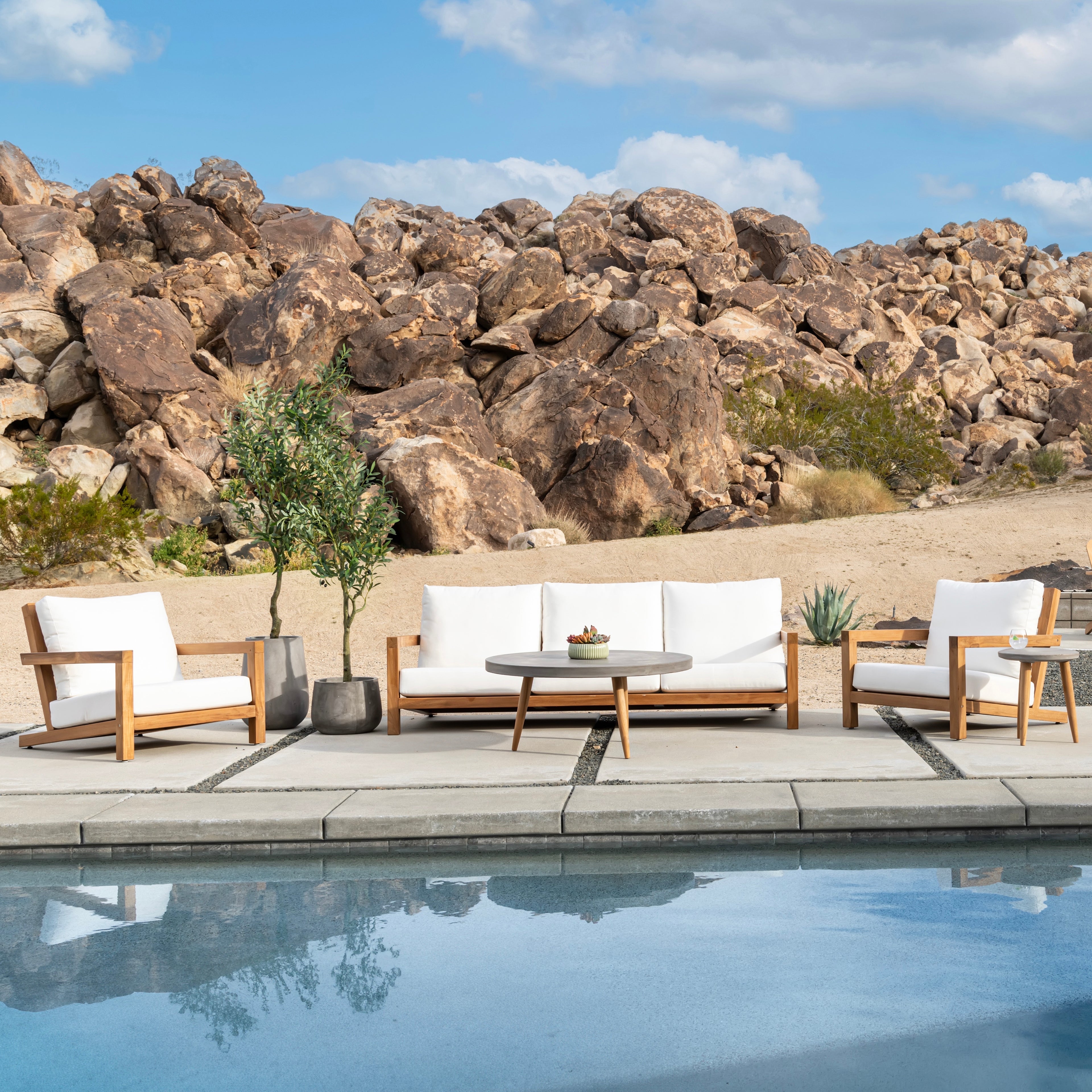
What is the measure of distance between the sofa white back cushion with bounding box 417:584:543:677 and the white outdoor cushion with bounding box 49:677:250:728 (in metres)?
1.43

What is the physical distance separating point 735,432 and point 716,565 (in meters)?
12.0

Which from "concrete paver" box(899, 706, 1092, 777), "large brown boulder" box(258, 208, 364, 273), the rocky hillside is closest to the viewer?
"concrete paver" box(899, 706, 1092, 777)

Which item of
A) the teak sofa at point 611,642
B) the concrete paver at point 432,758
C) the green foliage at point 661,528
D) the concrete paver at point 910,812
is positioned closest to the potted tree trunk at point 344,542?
the concrete paver at point 432,758

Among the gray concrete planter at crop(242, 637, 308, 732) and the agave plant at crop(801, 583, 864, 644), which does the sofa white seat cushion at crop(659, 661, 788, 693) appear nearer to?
the gray concrete planter at crop(242, 637, 308, 732)

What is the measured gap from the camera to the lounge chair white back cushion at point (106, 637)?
7.11 m

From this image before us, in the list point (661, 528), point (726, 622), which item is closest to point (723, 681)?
point (726, 622)

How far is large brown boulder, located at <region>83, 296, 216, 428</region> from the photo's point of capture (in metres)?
25.4

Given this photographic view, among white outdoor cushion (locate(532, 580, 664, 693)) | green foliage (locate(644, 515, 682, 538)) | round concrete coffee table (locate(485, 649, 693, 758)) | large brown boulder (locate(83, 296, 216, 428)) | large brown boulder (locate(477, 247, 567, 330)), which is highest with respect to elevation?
large brown boulder (locate(477, 247, 567, 330))

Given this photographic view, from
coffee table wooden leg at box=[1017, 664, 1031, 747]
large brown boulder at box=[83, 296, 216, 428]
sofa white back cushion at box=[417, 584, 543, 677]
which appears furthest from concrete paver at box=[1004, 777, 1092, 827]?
large brown boulder at box=[83, 296, 216, 428]

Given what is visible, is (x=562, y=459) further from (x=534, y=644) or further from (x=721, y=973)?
(x=721, y=973)

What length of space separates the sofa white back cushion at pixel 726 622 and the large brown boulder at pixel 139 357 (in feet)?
65.2

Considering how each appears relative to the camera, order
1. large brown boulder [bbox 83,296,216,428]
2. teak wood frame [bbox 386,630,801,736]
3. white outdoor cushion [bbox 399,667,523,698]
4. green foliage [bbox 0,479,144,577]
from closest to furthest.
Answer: teak wood frame [bbox 386,630,801,736], white outdoor cushion [bbox 399,667,523,698], green foliage [bbox 0,479,144,577], large brown boulder [bbox 83,296,216,428]

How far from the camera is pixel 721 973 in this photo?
11.8ft

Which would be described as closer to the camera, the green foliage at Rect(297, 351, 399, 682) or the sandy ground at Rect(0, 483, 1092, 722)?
the green foliage at Rect(297, 351, 399, 682)
